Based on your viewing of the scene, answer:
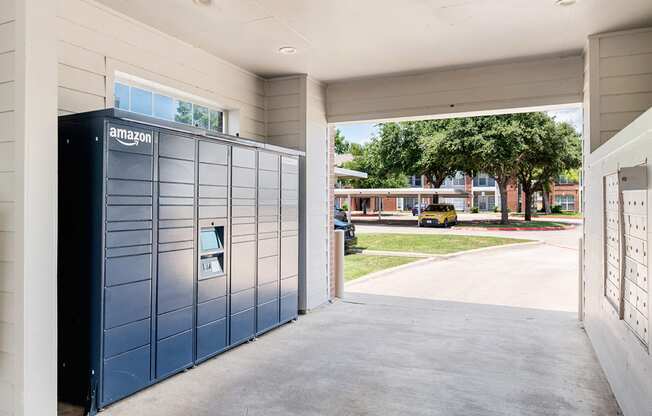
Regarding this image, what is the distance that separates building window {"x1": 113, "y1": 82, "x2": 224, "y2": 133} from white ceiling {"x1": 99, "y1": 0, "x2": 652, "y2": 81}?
64 centimetres

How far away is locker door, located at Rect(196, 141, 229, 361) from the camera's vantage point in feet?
12.7

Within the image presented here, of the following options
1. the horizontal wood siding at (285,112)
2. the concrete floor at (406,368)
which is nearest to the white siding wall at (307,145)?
the horizontal wood siding at (285,112)

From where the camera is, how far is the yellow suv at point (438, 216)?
23188 mm

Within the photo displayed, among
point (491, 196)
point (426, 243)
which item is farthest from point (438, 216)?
point (491, 196)

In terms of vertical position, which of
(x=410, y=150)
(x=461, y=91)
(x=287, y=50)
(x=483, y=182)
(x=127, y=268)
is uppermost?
(x=410, y=150)

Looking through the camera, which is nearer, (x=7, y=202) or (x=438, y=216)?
(x=7, y=202)

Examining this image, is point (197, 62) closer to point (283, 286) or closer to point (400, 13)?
point (400, 13)

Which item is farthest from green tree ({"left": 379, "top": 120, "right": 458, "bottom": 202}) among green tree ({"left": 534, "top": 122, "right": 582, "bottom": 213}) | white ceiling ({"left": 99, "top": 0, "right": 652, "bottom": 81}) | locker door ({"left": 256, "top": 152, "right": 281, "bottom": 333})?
locker door ({"left": 256, "top": 152, "right": 281, "bottom": 333})

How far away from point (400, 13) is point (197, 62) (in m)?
2.23

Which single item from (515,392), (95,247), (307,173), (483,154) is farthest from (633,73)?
(483,154)

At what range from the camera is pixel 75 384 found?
311 cm

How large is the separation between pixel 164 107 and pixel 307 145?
1.88 meters

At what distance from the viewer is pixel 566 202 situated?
141 ft

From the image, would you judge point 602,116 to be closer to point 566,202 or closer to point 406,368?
point 406,368
